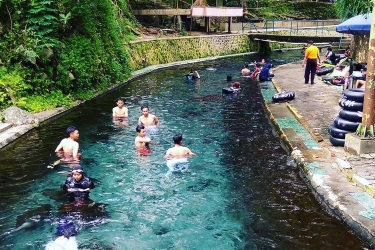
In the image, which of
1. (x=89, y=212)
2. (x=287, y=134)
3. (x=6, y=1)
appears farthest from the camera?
(x=6, y=1)

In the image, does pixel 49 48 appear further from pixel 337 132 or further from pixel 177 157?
pixel 337 132

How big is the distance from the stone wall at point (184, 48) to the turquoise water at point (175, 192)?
14.8m

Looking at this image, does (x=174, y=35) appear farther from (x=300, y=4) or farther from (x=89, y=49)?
(x=300, y=4)

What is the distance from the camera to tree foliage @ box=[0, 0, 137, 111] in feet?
58.4

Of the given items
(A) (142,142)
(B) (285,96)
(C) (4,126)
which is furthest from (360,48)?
(C) (4,126)

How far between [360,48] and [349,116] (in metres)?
16.5

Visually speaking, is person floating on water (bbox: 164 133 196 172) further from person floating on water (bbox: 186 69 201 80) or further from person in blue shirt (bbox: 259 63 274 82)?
person floating on water (bbox: 186 69 201 80)

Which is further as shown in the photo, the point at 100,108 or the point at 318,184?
the point at 100,108

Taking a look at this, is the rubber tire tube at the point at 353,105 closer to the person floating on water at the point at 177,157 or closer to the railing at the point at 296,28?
the person floating on water at the point at 177,157

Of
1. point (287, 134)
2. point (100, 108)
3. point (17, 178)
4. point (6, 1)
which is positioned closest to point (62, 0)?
point (6, 1)

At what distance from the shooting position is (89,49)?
20.5m

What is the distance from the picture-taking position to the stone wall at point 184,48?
31328 millimetres

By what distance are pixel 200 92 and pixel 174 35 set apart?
17.4 metres

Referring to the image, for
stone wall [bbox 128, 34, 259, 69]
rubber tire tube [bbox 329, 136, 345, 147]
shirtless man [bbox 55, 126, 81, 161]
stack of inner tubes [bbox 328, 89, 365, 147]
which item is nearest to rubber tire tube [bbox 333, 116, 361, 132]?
stack of inner tubes [bbox 328, 89, 365, 147]
